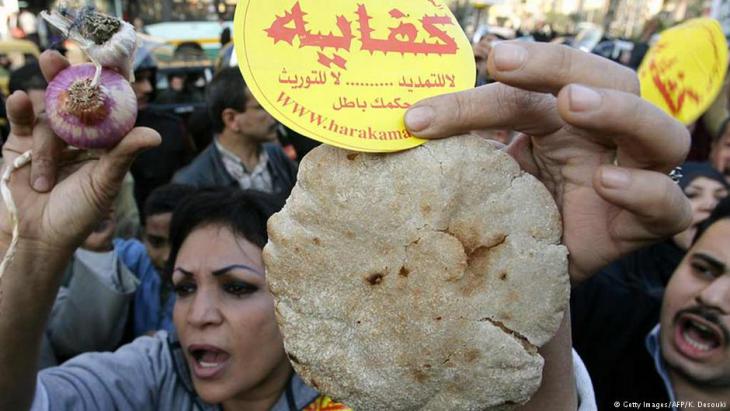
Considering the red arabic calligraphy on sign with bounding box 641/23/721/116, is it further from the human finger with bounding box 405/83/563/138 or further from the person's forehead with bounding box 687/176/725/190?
the human finger with bounding box 405/83/563/138

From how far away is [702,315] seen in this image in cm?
177

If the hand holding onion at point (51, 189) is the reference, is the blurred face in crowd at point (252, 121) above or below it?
below

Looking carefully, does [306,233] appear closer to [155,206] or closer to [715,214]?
[715,214]

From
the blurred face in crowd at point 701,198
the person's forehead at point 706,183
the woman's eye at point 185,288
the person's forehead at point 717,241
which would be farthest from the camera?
the person's forehead at point 706,183

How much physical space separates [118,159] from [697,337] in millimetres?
1795

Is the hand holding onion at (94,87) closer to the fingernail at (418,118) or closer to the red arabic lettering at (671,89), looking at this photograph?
the fingernail at (418,118)

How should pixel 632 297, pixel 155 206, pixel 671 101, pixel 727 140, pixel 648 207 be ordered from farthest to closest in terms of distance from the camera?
pixel 727 140 → pixel 155 206 → pixel 671 101 → pixel 632 297 → pixel 648 207

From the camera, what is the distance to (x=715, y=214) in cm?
200

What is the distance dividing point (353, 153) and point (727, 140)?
3381mm

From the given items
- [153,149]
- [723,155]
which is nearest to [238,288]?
[153,149]

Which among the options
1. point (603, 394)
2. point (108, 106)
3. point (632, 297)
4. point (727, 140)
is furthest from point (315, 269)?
point (727, 140)

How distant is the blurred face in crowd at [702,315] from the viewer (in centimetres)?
175

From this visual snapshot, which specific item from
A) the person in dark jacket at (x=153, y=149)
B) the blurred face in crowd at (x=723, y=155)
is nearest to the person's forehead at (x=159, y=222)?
the person in dark jacket at (x=153, y=149)

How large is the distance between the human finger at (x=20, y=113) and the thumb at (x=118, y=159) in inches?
8.0
